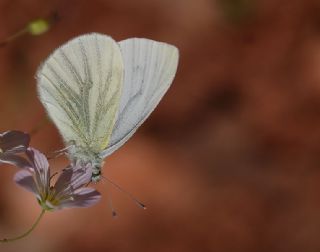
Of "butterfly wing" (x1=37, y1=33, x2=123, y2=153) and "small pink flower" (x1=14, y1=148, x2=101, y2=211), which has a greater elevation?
"butterfly wing" (x1=37, y1=33, x2=123, y2=153)

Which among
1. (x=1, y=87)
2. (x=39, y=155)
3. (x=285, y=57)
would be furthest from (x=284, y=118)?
(x=39, y=155)

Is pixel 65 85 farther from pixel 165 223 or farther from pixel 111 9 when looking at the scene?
pixel 111 9

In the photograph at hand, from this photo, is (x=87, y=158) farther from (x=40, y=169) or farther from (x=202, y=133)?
(x=202, y=133)

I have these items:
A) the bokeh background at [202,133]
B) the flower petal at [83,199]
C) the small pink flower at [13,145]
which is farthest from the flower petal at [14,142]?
the bokeh background at [202,133]

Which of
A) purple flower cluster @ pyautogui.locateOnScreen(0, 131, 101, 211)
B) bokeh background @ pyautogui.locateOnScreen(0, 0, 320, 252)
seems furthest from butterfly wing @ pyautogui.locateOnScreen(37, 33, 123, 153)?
bokeh background @ pyautogui.locateOnScreen(0, 0, 320, 252)

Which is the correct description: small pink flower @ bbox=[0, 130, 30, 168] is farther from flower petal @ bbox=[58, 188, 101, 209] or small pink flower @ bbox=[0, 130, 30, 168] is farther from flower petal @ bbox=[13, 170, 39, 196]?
flower petal @ bbox=[58, 188, 101, 209]

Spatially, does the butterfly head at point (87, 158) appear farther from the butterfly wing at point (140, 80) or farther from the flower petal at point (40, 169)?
the flower petal at point (40, 169)
